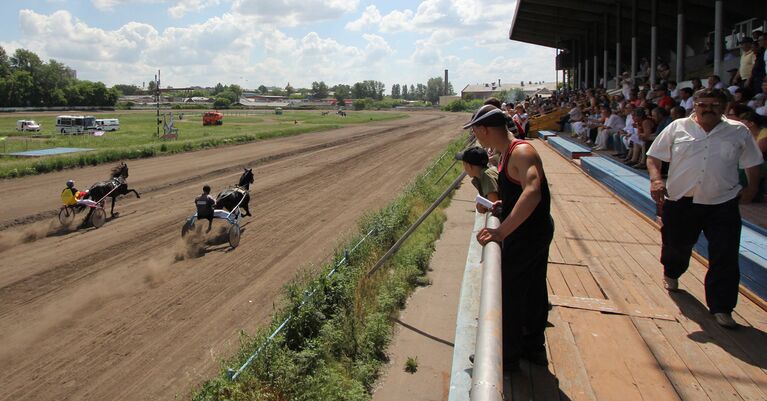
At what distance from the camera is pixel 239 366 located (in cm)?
485

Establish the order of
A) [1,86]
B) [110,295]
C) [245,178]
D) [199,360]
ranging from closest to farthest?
[199,360], [110,295], [245,178], [1,86]

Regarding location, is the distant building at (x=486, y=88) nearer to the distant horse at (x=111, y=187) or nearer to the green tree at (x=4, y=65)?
the green tree at (x=4, y=65)

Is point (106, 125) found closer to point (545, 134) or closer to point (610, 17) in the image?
point (545, 134)

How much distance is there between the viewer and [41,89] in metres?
90.7

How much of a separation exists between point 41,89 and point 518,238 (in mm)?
106897

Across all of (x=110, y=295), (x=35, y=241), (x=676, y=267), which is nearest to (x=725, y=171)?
(x=676, y=267)

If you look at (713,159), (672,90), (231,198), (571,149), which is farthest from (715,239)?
(672,90)

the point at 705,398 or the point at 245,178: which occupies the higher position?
the point at 245,178

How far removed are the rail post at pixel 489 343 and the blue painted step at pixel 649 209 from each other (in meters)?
3.50

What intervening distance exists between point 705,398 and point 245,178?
1070 cm

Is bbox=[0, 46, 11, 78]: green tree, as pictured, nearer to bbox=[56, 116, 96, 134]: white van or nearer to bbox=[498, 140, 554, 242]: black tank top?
bbox=[56, 116, 96, 134]: white van

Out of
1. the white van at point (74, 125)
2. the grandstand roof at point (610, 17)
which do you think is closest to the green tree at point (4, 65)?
the white van at point (74, 125)

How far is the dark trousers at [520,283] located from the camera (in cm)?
321

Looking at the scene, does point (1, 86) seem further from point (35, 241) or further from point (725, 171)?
point (725, 171)
